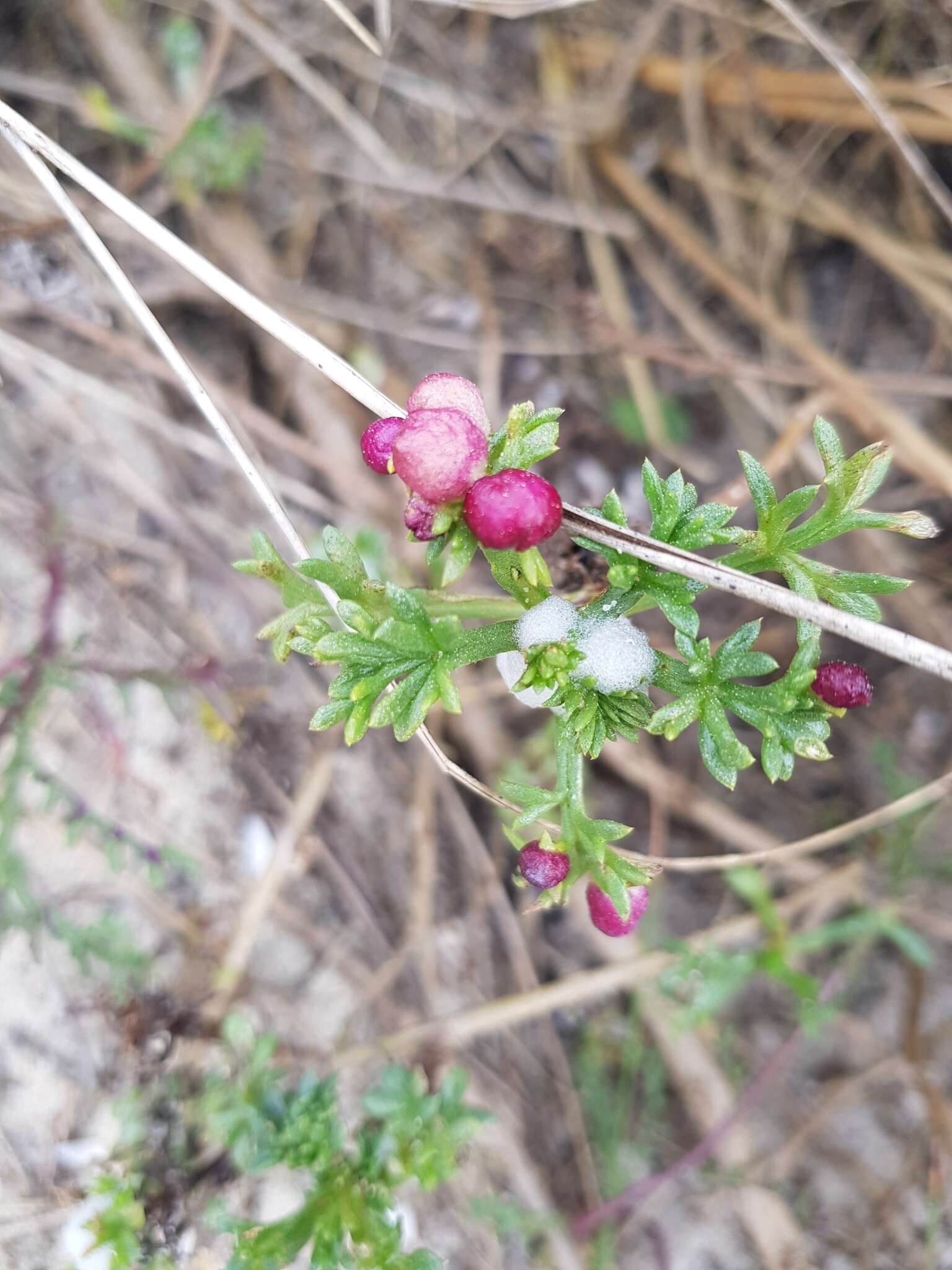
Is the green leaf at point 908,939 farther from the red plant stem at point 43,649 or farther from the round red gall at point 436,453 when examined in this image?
the red plant stem at point 43,649

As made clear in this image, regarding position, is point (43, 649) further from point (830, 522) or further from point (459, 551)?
point (830, 522)

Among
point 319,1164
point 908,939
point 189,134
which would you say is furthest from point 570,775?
point 189,134

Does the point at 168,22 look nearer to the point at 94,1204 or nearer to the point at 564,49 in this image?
the point at 564,49

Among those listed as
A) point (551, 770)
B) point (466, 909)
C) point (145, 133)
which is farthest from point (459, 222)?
point (466, 909)

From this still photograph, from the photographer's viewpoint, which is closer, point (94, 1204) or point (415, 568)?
point (94, 1204)

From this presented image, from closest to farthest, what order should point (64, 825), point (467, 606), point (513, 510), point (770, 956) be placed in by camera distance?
point (513, 510) < point (467, 606) < point (770, 956) < point (64, 825)

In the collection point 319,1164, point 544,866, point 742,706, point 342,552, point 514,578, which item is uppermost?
point 342,552
